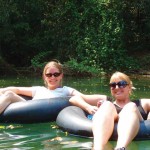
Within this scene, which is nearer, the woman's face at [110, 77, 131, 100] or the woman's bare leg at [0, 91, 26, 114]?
the woman's face at [110, 77, 131, 100]

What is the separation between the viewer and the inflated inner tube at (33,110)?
5449mm

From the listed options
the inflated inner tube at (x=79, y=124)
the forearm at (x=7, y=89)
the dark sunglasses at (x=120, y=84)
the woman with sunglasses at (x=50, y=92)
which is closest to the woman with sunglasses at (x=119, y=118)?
the dark sunglasses at (x=120, y=84)

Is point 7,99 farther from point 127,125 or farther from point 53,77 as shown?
point 127,125

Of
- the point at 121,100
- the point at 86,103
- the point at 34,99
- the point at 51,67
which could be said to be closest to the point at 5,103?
the point at 34,99

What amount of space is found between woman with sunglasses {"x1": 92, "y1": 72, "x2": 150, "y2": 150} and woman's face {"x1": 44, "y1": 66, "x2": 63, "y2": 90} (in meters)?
1.16

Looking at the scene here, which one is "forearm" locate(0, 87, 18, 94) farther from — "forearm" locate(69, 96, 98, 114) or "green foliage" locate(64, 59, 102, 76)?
"green foliage" locate(64, 59, 102, 76)

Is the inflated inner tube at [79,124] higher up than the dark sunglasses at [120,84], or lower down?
lower down

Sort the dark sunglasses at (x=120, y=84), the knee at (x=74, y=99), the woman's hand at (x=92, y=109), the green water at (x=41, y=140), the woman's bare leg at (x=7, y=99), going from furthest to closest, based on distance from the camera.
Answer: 1. the woman's bare leg at (x=7, y=99)
2. the knee at (x=74, y=99)
3. the woman's hand at (x=92, y=109)
4. the dark sunglasses at (x=120, y=84)
5. the green water at (x=41, y=140)

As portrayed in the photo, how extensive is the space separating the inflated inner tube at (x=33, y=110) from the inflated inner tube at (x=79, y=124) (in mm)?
359

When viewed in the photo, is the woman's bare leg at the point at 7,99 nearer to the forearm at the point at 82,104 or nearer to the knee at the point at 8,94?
the knee at the point at 8,94

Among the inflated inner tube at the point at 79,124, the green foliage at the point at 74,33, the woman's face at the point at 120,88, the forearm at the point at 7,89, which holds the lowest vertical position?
the inflated inner tube at the point at 79,124

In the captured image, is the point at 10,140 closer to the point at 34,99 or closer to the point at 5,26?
the point at 34,99

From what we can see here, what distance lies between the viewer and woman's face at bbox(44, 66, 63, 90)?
5365mm

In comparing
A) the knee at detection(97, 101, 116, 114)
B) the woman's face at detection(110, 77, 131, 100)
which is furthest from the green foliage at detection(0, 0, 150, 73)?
the knee at detection(97, 101, 116, 114)
